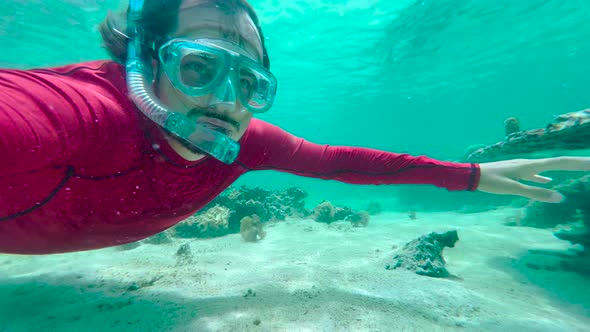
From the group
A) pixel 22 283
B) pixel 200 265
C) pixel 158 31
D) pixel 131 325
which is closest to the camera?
pixel 158 31

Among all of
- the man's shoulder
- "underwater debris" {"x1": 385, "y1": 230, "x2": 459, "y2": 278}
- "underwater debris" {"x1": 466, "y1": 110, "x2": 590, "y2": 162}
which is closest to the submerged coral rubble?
"underwater debris" {"x1": 385, "y1": 230, "x2": 459, "y2": 278}

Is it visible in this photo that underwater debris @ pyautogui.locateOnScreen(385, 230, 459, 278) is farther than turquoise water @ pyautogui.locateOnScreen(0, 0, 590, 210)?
No

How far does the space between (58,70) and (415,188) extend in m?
25.8

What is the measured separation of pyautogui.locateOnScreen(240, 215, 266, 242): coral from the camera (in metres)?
7.71

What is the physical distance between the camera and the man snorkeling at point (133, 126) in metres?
1.31

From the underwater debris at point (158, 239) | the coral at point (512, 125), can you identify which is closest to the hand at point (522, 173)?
the coral at point (512, 125)

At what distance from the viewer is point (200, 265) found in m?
4.93

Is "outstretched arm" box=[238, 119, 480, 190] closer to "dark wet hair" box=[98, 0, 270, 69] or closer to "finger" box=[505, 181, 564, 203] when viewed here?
"finger" box=[505, 181, 564, 203]

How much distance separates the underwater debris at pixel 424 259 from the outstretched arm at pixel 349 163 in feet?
8.07

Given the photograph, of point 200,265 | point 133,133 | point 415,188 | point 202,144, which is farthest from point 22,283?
point 415,188

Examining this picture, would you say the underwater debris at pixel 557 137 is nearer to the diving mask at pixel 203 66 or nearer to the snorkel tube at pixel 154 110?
the diving mask at pixel 203 66

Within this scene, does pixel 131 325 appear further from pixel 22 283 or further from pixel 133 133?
pixel 22 283

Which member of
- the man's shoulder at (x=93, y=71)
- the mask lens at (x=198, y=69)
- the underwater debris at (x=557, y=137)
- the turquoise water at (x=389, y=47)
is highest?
the turquoise water at (x=389, y=47)

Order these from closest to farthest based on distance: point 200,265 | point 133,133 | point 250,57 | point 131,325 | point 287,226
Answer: point 133,133 < point 250,57 < point 131,325 < point 200,265 < point 287,226
